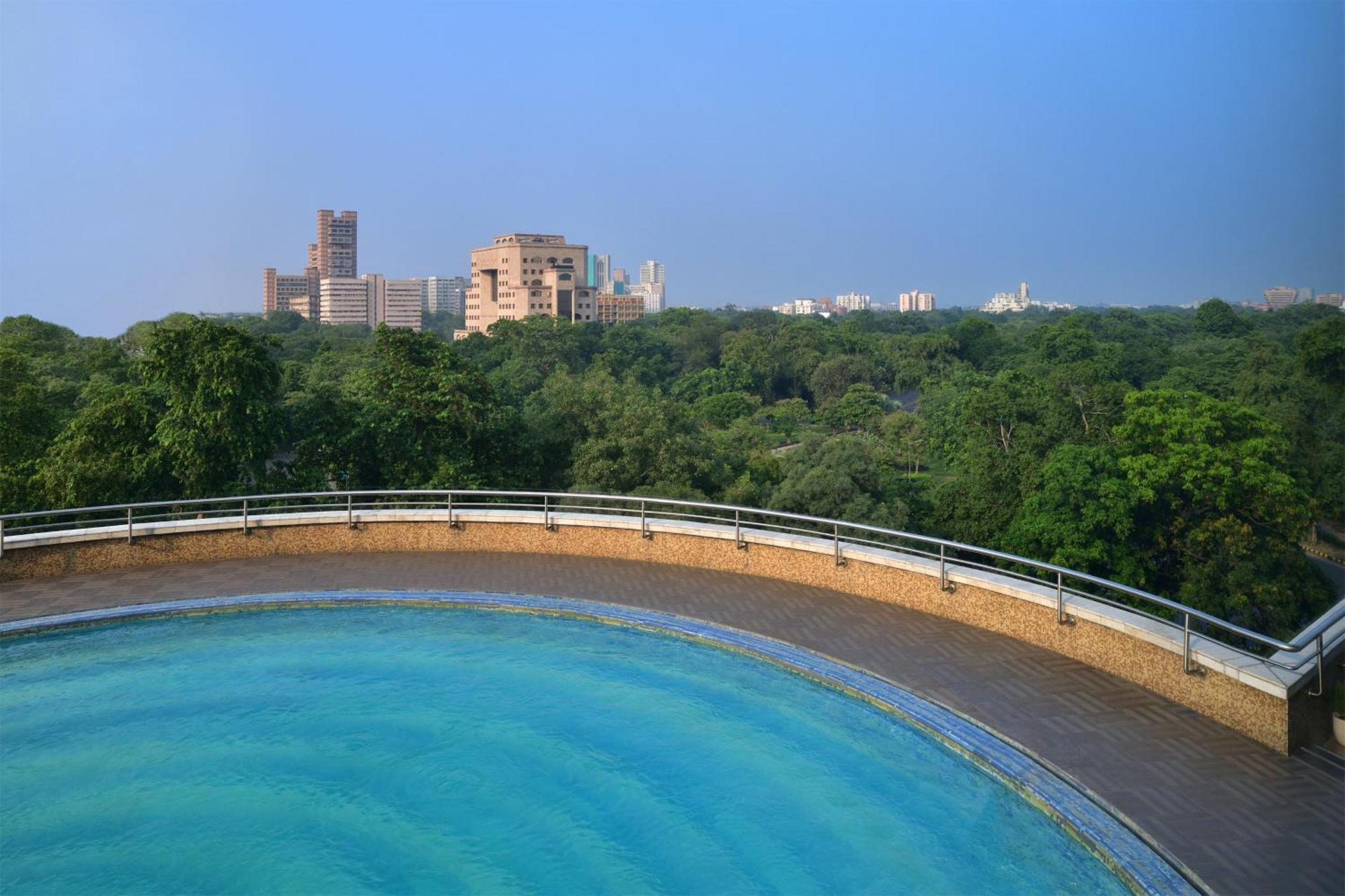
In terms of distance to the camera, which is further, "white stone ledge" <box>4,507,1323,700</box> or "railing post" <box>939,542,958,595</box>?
"railing post" <box>939,542,958,595</box>

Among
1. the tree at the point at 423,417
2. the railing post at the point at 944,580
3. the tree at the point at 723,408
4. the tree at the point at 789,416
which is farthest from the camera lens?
the tree at the point at 789,416

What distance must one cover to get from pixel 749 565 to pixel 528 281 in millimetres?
121557

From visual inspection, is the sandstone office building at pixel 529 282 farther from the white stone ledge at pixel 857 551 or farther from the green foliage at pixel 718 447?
the white stone ledge at pixel 857 551

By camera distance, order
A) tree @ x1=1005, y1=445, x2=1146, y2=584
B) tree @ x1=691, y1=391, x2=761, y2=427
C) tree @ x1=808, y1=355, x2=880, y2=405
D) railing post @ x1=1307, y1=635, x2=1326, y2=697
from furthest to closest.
A: tree @ x1=808, y1=355, x2=880, y2=405, tree @ x1=691, y1=391, x2=761, y2=427, tree @ x1=1005, y1=445, x2=1146, y2=584, railing post @ x1=1307, y1=635, x2=1326, y2=697

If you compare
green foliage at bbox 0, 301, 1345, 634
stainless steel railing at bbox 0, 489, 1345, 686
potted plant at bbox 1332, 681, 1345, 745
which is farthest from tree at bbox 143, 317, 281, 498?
potted plant at bbox 1332, 681, 1345, 745

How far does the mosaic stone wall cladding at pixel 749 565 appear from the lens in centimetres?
663

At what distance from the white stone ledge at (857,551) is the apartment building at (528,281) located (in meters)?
110

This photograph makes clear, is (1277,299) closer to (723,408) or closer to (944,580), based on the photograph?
(723,408)

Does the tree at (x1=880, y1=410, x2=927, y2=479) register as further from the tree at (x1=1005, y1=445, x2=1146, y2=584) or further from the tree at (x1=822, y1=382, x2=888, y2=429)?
the tree at (x1=1005, y1=445, x2=1146, y2=584)

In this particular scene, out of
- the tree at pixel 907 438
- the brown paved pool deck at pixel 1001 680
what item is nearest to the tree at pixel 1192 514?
the brown paved pool deck at pixel 1001 680

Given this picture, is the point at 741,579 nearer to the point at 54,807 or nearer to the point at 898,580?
the point at 898,580

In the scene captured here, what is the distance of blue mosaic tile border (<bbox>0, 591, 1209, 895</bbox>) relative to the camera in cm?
511

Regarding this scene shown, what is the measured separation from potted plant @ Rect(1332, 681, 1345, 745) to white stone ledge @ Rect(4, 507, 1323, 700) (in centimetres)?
25

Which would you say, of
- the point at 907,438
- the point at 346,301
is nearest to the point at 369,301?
the point at 346,301
